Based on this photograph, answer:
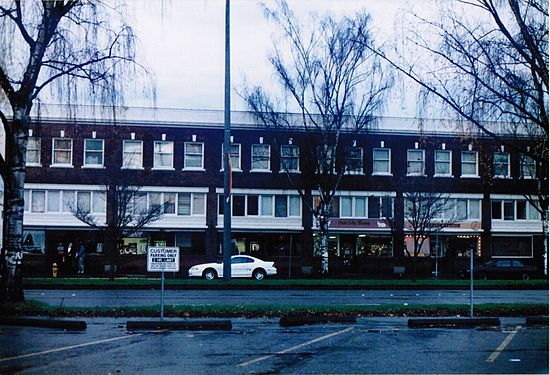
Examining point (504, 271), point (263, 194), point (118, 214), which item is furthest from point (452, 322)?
point (263, 194)

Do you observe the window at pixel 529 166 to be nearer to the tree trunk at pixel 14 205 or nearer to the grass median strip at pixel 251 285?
the grass median strip at pixel 251 285

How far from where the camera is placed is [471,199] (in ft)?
167

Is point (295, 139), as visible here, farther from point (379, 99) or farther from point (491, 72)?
point (491, 72)

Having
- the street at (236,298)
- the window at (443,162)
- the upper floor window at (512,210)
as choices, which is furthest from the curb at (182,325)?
the upper floor window at (512,210)

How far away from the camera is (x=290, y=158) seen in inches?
1815

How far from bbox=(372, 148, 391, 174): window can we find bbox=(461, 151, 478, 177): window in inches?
193

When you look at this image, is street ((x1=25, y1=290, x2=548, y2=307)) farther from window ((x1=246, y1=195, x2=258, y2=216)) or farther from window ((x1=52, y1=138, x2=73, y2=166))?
window ((x1=52, y1=138, x2=73, y2=166))

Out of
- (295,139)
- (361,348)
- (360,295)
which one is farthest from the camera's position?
(295,139)

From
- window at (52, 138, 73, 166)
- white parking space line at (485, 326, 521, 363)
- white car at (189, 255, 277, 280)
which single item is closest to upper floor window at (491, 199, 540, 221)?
white car at (189, 255, 277, 280)

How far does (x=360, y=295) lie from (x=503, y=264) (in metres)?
19.1

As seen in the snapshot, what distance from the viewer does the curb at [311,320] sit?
1755 centimetres

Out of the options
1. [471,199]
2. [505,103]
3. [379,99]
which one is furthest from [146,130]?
[505,103]

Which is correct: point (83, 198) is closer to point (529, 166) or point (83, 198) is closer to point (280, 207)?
point (280, 207)

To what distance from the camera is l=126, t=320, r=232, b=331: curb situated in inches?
646
